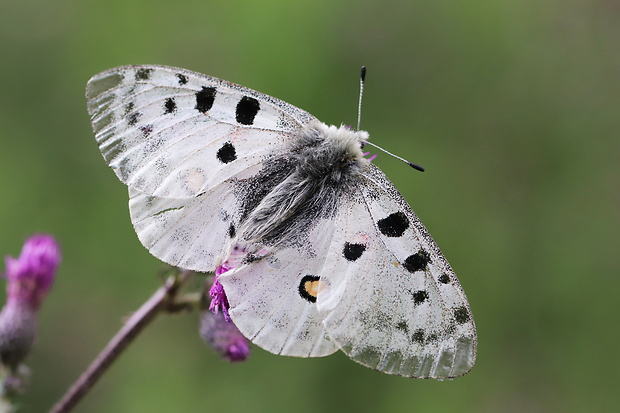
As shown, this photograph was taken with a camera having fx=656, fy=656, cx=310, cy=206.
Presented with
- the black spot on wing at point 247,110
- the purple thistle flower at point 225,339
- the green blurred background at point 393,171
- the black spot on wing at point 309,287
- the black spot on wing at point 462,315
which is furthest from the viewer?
the green blurred background at point 393,171

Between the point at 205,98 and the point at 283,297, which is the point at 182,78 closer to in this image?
the point at 205,98

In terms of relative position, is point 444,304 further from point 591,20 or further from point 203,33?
point 591,20

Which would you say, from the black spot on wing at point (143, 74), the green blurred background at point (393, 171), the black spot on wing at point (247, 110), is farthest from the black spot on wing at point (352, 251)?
the green blurred background at point (393, 171)

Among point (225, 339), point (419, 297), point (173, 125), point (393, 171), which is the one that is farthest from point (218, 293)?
point (393, 171)

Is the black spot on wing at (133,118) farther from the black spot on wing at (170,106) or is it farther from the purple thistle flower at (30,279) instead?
the purple thistle flower at (30,279)

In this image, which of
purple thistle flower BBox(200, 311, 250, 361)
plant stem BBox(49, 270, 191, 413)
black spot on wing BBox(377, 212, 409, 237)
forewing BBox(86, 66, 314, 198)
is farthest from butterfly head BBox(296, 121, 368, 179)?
purple thistle flower BBox(200, 311, 250, 361)

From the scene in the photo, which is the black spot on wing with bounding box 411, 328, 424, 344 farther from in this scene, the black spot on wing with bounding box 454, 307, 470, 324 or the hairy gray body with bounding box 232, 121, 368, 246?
the hairy gray body with bounding box 232, 121, 368, 246
